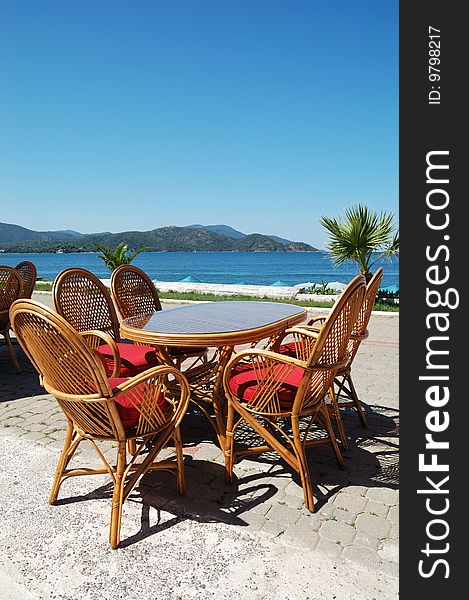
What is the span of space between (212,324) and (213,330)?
0.26 m

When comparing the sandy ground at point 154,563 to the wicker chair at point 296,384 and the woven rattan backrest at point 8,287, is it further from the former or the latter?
the woven rattan backrest at point 8,287

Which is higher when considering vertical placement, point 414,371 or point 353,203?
point 353,203

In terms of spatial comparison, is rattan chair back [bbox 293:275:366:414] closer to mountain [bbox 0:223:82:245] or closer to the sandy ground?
the sandy ground

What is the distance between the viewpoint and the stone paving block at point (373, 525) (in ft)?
7.39

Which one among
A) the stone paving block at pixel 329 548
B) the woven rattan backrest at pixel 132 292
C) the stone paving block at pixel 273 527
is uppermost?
the woven rattan backrest at pixel 132 292

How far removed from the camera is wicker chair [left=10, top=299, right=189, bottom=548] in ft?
6.82

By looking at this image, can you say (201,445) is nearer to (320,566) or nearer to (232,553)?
(232,553)

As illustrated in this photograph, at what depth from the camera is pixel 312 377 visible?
2.54m

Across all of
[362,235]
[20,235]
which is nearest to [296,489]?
[362,235]

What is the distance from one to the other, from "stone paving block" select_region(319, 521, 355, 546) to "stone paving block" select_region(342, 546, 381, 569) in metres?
0.05

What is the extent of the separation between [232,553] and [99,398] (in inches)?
35.2

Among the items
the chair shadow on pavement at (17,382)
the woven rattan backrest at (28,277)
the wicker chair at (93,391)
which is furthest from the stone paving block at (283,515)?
the woven rattan backrest at (28,277)

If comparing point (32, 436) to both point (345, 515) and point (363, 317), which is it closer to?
point (345, 515)

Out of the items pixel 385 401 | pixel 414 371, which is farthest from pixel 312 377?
pixel 385 401
